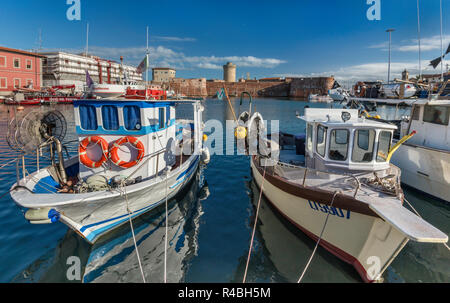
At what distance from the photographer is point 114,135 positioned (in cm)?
916

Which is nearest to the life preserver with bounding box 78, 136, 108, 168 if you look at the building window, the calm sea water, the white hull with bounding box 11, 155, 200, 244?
the white hull with bounding box 11, 155, 200, 244

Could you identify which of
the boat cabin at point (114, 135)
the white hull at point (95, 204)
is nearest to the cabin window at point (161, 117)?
the boat cabin at point (114, 135)

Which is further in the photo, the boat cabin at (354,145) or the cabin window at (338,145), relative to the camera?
the cabin window at (338,145)

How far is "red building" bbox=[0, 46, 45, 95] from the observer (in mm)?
48938

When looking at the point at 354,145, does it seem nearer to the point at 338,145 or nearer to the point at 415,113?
the point at 338,145

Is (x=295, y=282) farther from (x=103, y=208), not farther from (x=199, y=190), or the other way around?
(x=199, y=190)

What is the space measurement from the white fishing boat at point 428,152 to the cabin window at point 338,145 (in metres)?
6.23

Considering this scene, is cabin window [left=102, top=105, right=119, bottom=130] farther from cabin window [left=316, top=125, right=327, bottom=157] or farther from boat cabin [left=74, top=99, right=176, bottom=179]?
cabin window [left=316, top=125, right=327, bottom=157]

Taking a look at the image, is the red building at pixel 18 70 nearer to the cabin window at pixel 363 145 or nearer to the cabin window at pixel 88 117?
the cabin window at pixel 88 117

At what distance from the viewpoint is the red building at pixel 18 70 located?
48.9 metres

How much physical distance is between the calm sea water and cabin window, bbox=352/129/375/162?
3.06 m

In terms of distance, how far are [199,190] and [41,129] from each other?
7013 millimetres

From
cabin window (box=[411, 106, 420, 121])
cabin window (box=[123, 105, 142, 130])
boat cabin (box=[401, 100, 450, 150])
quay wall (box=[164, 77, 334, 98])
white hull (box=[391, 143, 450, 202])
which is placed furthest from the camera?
quay wall (box=[164, 77, 334, 98])

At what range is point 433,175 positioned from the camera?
1137 centimetres
